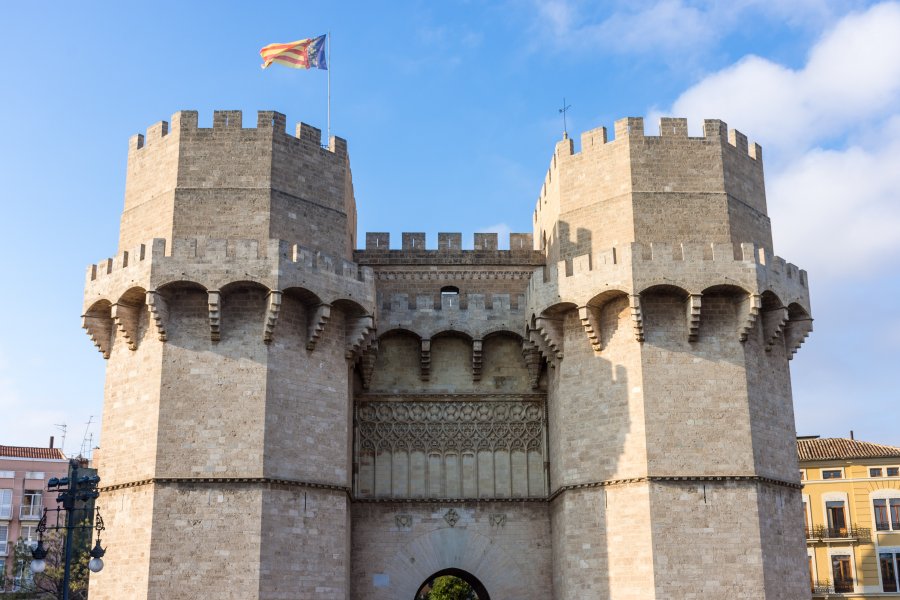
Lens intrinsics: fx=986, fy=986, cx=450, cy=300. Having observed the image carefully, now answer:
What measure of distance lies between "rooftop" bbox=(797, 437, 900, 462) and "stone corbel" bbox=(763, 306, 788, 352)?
13.8 m

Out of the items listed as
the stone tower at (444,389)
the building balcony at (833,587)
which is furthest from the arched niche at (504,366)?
the building balcony at (833,587)

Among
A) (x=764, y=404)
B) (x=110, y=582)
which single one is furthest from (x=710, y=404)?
(x=110, y=582)

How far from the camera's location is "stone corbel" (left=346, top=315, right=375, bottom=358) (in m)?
20.8

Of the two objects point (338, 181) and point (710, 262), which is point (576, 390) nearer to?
point (710, 262)

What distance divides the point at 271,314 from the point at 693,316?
8359 mm

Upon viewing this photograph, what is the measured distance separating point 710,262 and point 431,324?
21.0 ft

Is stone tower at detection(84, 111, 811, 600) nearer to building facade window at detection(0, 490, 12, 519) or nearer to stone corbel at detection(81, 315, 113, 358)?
stone corbel at detection(81, 315, 113, 358)

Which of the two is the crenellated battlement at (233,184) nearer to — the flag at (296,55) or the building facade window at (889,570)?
the flag at (296,55)

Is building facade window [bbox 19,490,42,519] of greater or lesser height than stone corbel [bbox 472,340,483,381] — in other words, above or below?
below

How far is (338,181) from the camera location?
21.7 meters

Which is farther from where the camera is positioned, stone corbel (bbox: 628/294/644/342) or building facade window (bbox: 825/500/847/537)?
building facade window (bbox: 825/500/847/537)

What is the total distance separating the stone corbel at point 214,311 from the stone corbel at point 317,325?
72.8 inches

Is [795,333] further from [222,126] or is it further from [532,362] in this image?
[222,126]

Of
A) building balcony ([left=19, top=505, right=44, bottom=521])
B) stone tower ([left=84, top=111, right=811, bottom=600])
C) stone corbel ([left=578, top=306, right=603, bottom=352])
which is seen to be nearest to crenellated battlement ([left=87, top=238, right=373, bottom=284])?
stone tower ([left=84, top=111, right=811, bottom=600])
